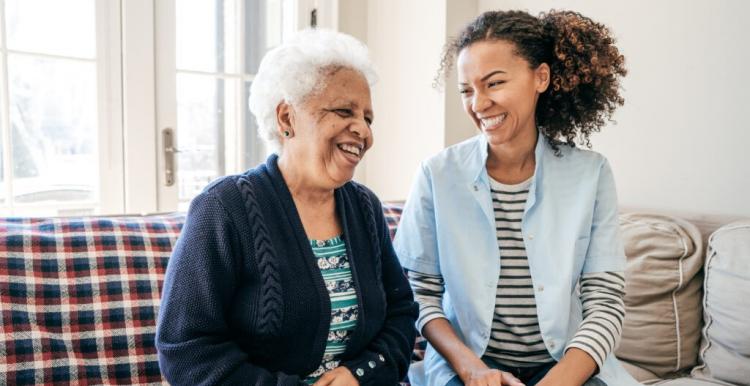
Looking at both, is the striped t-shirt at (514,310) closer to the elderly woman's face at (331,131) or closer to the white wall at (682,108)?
the elderly woman's face at (331,131)

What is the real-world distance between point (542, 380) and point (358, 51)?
78cm

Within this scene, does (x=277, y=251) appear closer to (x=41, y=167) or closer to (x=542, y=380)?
(x=542, y=380)

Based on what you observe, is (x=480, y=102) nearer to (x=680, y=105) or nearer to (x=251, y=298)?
(x=251, y=298)

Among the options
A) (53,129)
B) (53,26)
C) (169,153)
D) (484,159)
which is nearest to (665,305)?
(484,159)

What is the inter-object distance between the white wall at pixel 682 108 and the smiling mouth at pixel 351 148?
1304 mm

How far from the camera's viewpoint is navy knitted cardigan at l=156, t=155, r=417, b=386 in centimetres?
108

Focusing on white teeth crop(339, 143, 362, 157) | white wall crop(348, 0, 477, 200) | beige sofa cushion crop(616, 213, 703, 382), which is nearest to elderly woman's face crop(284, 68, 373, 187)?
white teeth crop(339, 143, 362, 157)


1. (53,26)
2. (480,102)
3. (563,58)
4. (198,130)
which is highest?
(53,26)

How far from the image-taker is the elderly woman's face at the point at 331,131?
122 centimetres

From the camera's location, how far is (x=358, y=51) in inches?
51.5

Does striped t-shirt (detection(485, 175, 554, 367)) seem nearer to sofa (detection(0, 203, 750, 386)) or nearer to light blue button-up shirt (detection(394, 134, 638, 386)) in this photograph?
light blue button-up shirt (detection(394, 134, 638, 386))

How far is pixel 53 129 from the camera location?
2.54 m

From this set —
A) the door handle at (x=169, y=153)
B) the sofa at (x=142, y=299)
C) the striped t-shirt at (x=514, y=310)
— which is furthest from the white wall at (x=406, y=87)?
the striped t-shirt at (x=514, y=310)

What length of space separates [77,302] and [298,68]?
0.72 m
